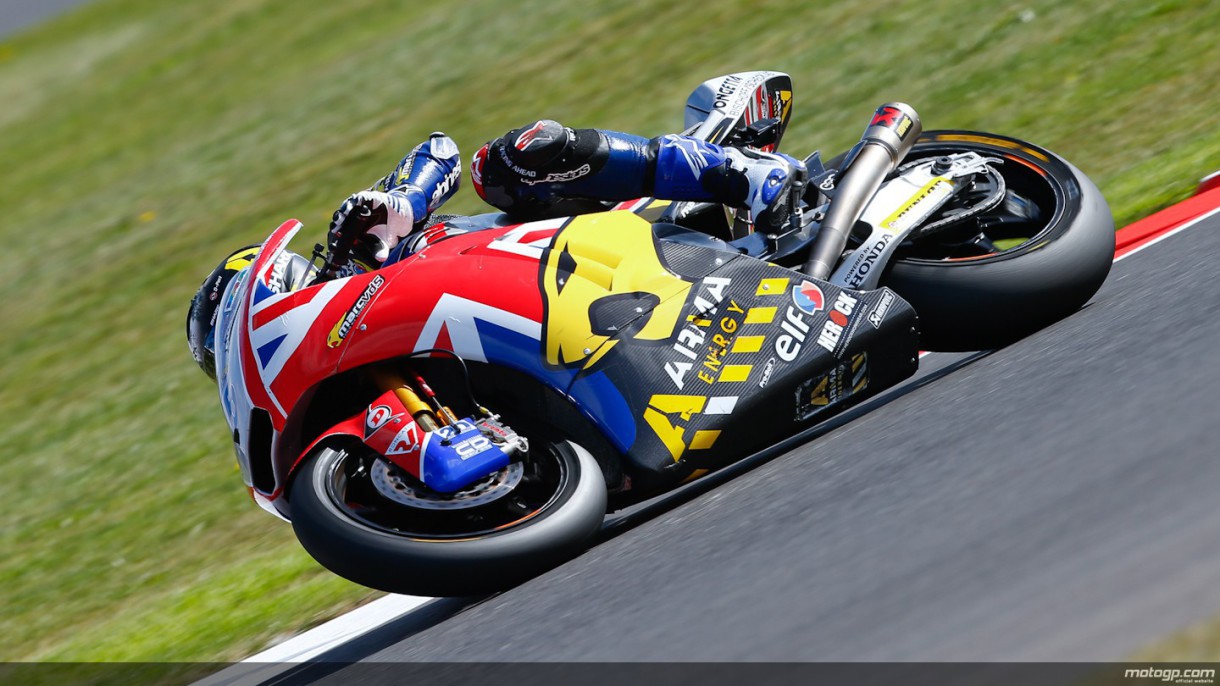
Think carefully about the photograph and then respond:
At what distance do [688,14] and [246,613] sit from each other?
948 centimetres

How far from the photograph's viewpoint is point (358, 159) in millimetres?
13617

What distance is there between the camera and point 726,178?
454 cm

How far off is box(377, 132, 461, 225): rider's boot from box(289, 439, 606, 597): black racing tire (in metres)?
0.99

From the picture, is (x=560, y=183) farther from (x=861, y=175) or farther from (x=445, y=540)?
(x=445, y=540)

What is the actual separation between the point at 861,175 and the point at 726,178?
1.38 ft

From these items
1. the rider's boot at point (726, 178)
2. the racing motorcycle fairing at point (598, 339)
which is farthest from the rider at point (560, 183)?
the racing motorcycle fairing at point (598, 339)

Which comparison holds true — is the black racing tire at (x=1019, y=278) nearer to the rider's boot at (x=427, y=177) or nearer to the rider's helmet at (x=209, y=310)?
the rider's boot at (x=427, y=177)

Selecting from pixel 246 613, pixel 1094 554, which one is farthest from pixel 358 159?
pixel 1094 554

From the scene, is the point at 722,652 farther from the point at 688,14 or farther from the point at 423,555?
the point at 688,14

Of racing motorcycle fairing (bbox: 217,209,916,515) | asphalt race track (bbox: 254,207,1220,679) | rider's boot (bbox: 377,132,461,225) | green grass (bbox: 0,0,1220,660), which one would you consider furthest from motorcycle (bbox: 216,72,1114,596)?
green grass (bbox: 0,0,1220,660)

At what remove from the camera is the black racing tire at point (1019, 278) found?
169 inches

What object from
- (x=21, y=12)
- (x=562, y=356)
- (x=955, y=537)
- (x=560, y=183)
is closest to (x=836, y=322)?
(x=562, y=356)

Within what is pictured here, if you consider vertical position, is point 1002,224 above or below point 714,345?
below

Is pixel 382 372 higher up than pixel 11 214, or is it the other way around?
pixel 382 372
